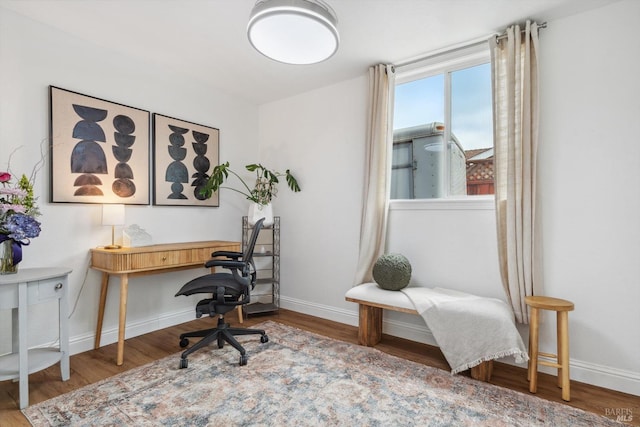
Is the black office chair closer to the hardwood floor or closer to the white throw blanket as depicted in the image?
the hardwood floor

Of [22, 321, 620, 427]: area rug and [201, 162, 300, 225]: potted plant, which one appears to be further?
[201, 162, 300, 225]: potted plant

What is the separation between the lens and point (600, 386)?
211 centimetres

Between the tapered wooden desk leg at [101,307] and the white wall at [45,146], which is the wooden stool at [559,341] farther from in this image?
the tapered wooden desk leg at [101,307]

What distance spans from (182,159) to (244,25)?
Result: 152 cm

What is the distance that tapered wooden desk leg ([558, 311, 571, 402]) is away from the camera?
1954mm

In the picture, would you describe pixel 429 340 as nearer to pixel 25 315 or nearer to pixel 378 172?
pixel 378 172

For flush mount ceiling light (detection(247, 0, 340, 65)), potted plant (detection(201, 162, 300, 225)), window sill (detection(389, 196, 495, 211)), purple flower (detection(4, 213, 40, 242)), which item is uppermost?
flush mount ceiling light (detection(247, 0, 340, 65))

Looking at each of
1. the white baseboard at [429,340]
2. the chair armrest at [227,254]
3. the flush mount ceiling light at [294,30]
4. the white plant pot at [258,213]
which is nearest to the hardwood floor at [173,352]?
the white baseboard at [429,340]

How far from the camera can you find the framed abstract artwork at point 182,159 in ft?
10.2

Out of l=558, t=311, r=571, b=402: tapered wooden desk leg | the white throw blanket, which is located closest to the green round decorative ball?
the white throw blanket

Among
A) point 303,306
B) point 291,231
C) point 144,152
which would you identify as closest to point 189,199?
point 144,152

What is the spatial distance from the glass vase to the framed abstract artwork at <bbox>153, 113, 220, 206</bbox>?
1.19m

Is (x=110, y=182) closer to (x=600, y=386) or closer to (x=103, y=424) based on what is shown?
(x=103, y=424)

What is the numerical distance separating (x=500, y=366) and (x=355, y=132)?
2.43 meters
